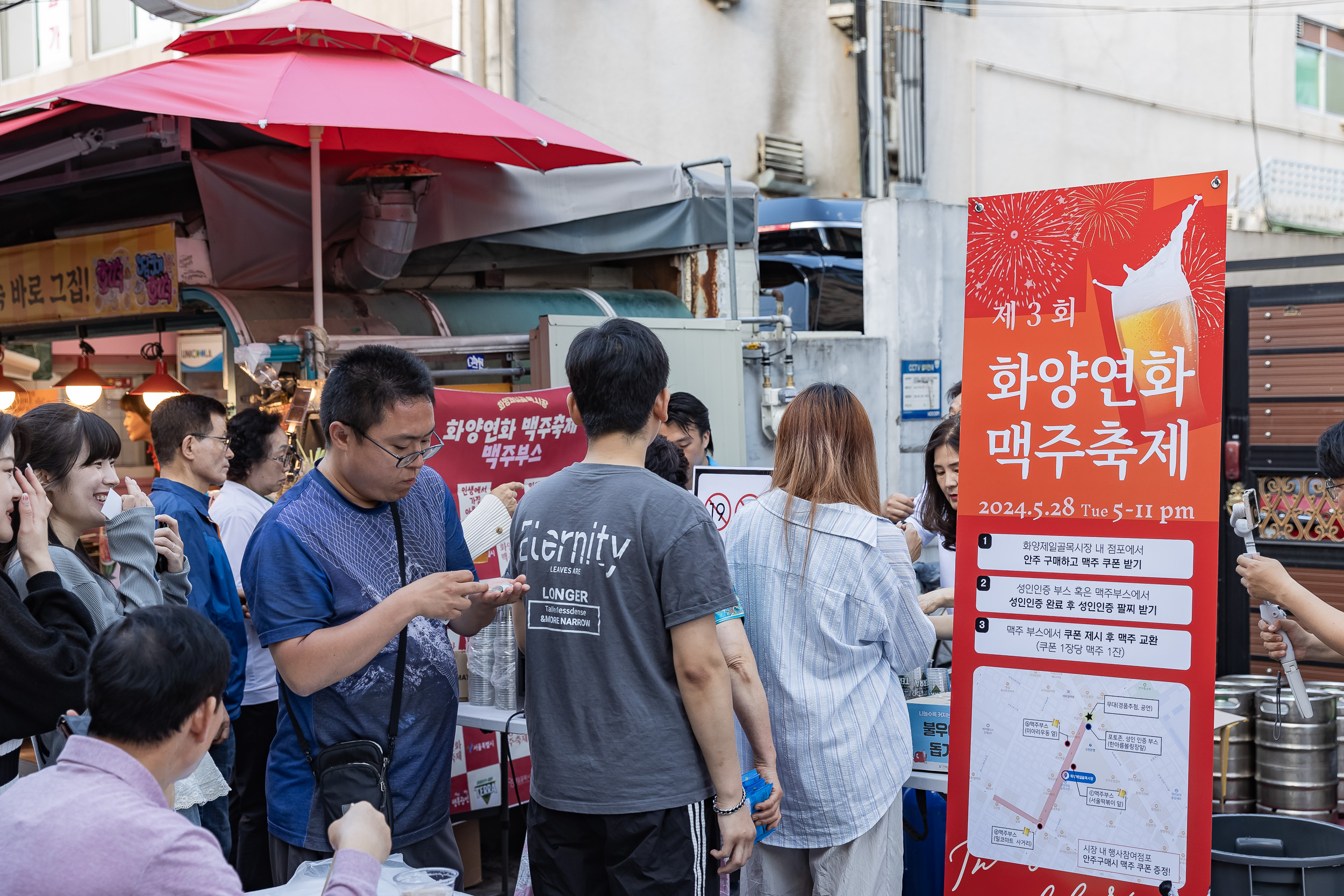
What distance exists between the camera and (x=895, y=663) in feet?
10.5

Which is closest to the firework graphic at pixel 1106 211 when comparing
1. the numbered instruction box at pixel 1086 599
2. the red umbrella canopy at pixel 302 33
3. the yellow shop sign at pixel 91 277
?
the numbered instruction box at pixel 1086 599

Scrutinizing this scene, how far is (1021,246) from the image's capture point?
3.54 metres

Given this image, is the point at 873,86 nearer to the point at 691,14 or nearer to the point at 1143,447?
the point at 691,14

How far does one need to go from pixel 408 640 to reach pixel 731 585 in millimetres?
813

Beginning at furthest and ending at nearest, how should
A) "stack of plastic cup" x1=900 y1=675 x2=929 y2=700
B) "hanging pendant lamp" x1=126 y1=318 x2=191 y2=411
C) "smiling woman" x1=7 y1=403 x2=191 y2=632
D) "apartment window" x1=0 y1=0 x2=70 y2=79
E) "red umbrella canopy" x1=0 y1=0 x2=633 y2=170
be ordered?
"apartment window" x1=0 y1=0 x2=70 y2=79 < "hanging pendant lamp" x1=126 y1=318 x2=191 y2=411 < "red umbrella canopy" x1=0 y1=0 x2=633 y2=170 < "stack of plastic cup" x1=900 y1=675 x2=929 y2=700 < "smiling woman" x1=7 y1=403 x2=191 y2=632

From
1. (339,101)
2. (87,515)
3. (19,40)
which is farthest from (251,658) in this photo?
(19,40)

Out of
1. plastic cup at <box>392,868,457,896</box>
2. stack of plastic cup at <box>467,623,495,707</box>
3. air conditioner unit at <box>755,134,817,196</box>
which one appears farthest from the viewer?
air conditioner unit at <box>755,134,817,196</box>

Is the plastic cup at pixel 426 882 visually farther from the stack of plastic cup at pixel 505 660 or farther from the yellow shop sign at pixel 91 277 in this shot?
the yellow shop sign at pixel 91 277

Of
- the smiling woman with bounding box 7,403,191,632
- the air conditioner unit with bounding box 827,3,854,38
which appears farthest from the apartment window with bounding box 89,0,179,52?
the smiling woman with bounding box 7,403,191,632

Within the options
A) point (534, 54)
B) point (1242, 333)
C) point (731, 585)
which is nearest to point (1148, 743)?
point (731, 585)

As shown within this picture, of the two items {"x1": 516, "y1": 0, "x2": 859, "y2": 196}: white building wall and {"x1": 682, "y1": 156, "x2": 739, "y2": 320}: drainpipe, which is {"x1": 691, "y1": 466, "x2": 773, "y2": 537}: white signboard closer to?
{"x1": 682, "y1": 156, "x2": 739, "y2": 320}: drainpipe

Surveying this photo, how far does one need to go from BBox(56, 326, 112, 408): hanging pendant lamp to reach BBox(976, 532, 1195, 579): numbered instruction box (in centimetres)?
611

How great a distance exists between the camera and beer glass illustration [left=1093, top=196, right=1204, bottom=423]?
3232mm

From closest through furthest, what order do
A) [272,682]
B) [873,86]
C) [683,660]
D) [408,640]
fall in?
[683,660] → [408,640] → [272,682] → [873,86]
